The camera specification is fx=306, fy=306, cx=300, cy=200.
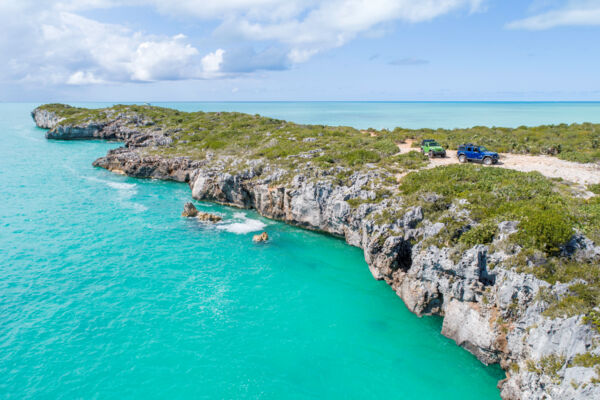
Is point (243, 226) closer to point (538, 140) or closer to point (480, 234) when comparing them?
point (480, 234)

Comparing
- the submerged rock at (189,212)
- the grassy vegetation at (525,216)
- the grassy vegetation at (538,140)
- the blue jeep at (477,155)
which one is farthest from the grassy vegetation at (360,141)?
the submerged rock at (189,212)

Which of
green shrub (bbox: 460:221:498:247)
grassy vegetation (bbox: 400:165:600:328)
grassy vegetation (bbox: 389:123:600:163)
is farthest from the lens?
grassy vegetation (bbox: 389:123:600:163)

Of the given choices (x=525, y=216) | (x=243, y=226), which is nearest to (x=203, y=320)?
(x=243, y=226)

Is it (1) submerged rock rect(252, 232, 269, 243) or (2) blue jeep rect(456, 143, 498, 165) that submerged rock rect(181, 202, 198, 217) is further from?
(2) blue jeep rect(456, 143, 498, 165)

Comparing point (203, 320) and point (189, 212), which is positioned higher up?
point (189, 212)

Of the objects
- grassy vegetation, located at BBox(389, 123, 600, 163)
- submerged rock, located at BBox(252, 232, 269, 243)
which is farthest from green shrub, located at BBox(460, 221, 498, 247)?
grassy vegetation, located at BBox(389, 123, 600, 163)

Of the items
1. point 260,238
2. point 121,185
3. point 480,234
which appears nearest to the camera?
point 480,234

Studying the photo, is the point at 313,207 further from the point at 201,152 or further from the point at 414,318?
the point at 201,152
